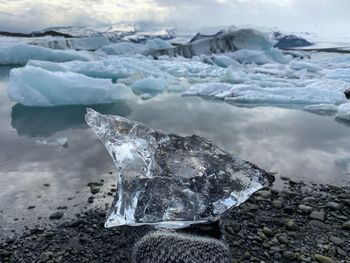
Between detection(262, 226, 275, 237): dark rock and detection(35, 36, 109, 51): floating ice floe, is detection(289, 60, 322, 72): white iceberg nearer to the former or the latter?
detection(35, 36, 109, 51): floating ice floe

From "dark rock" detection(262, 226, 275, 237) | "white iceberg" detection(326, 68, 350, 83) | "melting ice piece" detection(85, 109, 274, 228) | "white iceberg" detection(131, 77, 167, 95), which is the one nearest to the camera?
"melting ice piece" detection(85, 109, 274, 228)

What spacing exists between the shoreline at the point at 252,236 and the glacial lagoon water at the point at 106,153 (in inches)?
12.0

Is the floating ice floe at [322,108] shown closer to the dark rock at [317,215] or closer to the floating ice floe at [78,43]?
the dark rock at [317,215]

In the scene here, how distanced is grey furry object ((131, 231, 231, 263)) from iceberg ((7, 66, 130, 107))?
6.57m

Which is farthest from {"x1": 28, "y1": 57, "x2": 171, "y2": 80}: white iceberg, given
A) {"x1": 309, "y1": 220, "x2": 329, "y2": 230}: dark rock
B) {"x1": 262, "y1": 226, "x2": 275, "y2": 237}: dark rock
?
{"x1": 309, "y1": 220, "x2": 329, "y2": 230}: dark rock

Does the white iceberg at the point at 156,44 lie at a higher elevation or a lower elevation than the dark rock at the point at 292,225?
lower

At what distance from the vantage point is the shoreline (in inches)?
123

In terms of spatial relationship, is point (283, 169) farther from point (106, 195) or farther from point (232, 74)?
point (232, 74)

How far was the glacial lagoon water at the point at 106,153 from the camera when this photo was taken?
416cm

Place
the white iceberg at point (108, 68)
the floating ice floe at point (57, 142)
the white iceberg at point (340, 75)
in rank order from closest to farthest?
1. the floating ice floe at point (57, 142)
2. the white iceberg at point (108, 68)
3. the white iceberg at point (340, 75)

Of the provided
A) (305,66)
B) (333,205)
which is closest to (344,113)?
(333,205)

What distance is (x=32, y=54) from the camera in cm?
1741

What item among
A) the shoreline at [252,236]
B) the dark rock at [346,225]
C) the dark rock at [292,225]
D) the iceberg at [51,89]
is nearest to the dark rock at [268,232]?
the shoreline at [252,236]

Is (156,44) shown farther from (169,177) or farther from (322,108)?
(169,177)
